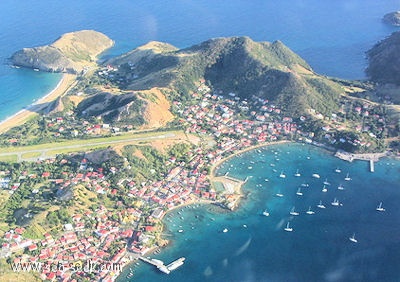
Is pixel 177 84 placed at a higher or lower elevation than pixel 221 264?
higher

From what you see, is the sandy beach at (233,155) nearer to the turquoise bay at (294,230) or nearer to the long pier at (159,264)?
the turquoise bay at (294,230)

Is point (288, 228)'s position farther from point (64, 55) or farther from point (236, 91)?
point (64, 55)

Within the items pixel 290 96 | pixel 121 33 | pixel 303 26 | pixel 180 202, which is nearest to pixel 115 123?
pixel 180 202

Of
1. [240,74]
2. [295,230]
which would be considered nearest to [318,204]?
[295,230]

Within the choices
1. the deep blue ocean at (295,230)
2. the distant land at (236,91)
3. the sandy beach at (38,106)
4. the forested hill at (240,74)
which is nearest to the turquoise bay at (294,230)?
the deep blue ocean at (295,230)

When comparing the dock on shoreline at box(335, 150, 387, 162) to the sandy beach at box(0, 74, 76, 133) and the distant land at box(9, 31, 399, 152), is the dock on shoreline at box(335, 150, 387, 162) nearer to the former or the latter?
the distant land at box(9, 31, 399, 152)

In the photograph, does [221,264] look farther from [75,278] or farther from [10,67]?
[10,67]
